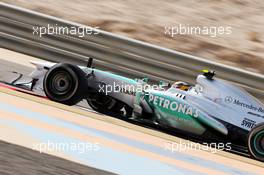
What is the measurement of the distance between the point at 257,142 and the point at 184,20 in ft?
27.1

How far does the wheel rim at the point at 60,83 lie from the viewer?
340 inches

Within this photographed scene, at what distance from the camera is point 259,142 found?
7832 mm

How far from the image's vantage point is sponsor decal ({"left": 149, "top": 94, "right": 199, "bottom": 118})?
8.23 meters

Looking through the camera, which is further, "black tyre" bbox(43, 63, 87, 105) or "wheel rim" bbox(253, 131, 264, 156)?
"black tyre" bbox(43, 63, 87, 105)

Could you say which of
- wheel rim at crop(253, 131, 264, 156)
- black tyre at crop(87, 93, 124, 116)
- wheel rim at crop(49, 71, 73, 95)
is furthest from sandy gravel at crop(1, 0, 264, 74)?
wheel rim at crop(253, 131, 264, 156)

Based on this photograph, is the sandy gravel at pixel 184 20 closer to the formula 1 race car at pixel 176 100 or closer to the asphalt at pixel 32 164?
the formula 1 race car at pixel 176 100

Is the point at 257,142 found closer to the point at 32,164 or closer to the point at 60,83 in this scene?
the point at 60,83

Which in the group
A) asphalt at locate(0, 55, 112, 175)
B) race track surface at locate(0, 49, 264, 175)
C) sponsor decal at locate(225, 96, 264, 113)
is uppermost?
sponsor decal at locate(225, 96, 264, 113)

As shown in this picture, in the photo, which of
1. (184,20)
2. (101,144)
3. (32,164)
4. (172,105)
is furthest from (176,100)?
(184,20)

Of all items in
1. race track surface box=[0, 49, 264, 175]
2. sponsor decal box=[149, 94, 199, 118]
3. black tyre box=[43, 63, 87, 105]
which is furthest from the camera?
black tyre box=[43, 63, 87, 105]

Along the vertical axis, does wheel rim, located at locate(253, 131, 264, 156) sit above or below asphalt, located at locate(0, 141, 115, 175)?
above

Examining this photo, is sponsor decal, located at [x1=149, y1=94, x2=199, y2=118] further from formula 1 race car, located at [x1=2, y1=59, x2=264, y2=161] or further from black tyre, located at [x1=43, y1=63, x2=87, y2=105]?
black tyre, located at [x1=43, y1=63, x2=87, y2=105]

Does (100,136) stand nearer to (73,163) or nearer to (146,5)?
(73,163)

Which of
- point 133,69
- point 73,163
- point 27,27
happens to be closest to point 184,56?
point 133,69
